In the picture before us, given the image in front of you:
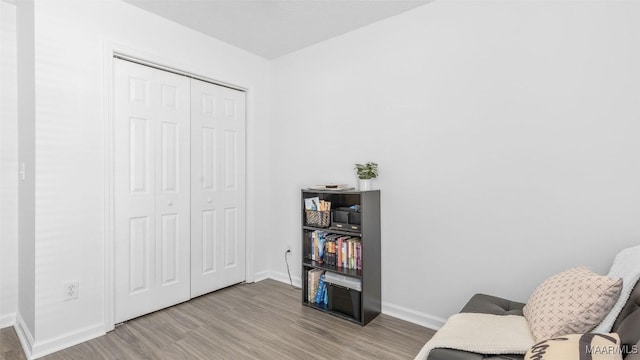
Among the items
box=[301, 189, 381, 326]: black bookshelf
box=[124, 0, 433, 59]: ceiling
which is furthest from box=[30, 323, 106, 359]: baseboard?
box=[124, 0, 433, 59]: ceiling

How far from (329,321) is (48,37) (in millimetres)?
2825

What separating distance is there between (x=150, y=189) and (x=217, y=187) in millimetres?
634

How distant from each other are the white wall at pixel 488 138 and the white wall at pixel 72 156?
1.82 m

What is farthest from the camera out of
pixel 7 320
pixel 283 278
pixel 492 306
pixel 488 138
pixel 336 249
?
pixel 283 278

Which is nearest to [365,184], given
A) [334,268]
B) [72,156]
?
[334,268]

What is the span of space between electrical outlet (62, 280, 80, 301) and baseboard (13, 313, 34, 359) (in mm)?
307

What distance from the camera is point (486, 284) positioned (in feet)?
7.08

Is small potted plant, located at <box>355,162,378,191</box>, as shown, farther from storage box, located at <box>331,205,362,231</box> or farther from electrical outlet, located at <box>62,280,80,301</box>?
electrical outlet, located at <box>62,280,80,301</box>

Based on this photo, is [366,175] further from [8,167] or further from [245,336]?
[8,167]

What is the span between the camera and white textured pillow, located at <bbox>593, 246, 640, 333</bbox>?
127cm

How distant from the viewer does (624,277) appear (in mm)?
1379

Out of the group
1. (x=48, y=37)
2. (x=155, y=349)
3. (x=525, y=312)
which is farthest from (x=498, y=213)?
(x=48, y=37)

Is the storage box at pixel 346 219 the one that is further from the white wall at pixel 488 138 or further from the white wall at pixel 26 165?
the white wall at pixel 26 165

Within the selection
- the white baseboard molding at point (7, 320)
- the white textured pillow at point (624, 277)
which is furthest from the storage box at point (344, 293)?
the white baseboard molding at point (7, 320)
